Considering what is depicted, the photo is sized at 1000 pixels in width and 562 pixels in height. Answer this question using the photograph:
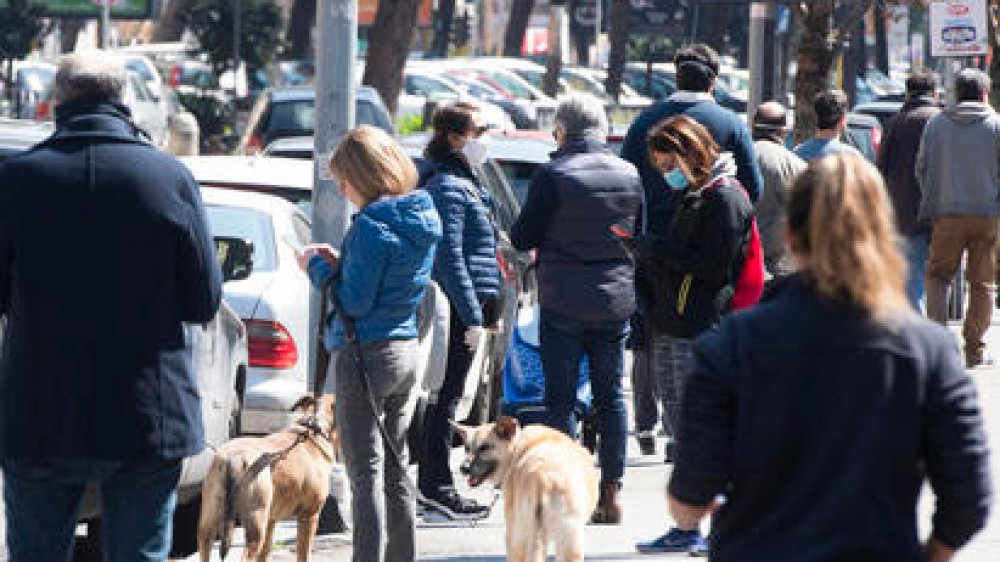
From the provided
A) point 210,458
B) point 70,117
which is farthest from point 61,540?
point 210,458

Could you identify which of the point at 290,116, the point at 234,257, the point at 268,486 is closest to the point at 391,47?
the point at 290,116

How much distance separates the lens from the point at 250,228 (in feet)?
35.1

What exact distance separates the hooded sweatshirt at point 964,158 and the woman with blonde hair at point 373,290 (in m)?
7.32

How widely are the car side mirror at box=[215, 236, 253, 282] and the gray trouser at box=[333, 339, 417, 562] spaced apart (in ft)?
8.93

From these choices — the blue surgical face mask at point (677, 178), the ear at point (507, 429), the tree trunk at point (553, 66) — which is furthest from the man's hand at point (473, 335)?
the tree trunk at point (553, 66)

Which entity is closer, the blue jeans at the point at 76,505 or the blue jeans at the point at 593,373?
the blue jeans at the point at 76,505

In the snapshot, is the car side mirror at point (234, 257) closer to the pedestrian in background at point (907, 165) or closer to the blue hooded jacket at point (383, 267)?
the blue hooded jacket at point (383, 267)

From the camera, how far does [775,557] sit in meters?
4.18

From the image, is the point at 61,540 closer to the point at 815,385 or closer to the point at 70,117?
the point at 70,117

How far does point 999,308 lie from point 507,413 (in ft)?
34.5

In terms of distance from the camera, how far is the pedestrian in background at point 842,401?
162 inches

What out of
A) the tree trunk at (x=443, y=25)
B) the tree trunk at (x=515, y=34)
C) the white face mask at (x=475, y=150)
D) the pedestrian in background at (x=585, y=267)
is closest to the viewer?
the pedestrian in background at (x=585, y=267)

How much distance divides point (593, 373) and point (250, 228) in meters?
2.12

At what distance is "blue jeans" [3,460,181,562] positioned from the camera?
5.74 metres
